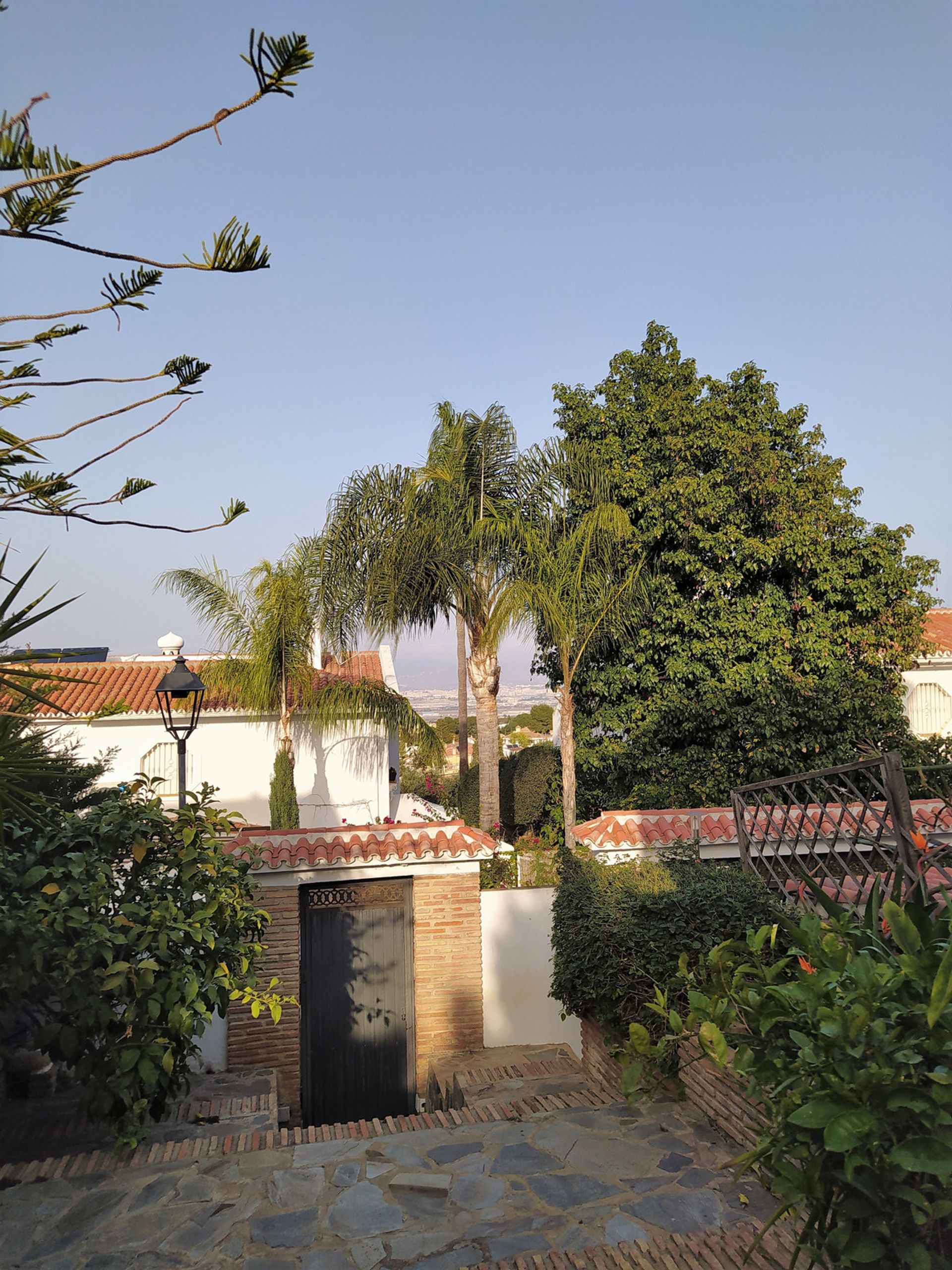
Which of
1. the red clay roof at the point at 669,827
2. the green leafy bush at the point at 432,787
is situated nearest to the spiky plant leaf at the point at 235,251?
the red clay roof at the point at 669,827

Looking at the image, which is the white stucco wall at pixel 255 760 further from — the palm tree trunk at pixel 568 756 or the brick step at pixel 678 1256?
the brick step at pixel 678 1256

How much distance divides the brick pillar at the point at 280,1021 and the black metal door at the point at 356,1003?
227 millimetres

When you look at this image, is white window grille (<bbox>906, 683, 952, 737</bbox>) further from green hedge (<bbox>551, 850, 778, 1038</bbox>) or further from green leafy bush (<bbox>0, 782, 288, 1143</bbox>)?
green leafy bush (<bbox>0, 782, 288, 1143</bbox>)

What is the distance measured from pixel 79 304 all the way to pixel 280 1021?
713cm

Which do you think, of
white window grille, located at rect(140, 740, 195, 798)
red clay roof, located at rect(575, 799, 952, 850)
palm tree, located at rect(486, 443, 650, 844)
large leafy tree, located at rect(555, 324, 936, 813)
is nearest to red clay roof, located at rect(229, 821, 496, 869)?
red clay roof, located at rect(575, 799, 952, 850)

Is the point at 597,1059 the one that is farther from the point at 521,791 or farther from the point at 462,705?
the point at 462,705

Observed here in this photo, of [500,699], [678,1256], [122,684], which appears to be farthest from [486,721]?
[678,1256]

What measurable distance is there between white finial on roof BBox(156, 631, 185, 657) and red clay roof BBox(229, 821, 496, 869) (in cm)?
231

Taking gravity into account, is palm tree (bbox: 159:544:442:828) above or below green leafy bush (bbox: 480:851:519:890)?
above

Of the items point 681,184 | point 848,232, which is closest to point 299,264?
point 681,184

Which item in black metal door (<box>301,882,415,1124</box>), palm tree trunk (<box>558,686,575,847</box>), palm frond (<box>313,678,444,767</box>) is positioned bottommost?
black metal door (<box>301,882,415,1124</box>)

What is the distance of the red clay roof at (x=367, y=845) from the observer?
8.40 meters

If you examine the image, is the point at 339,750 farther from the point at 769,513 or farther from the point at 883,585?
the point at 883,585

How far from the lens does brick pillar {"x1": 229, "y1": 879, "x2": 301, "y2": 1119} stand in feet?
26.2
